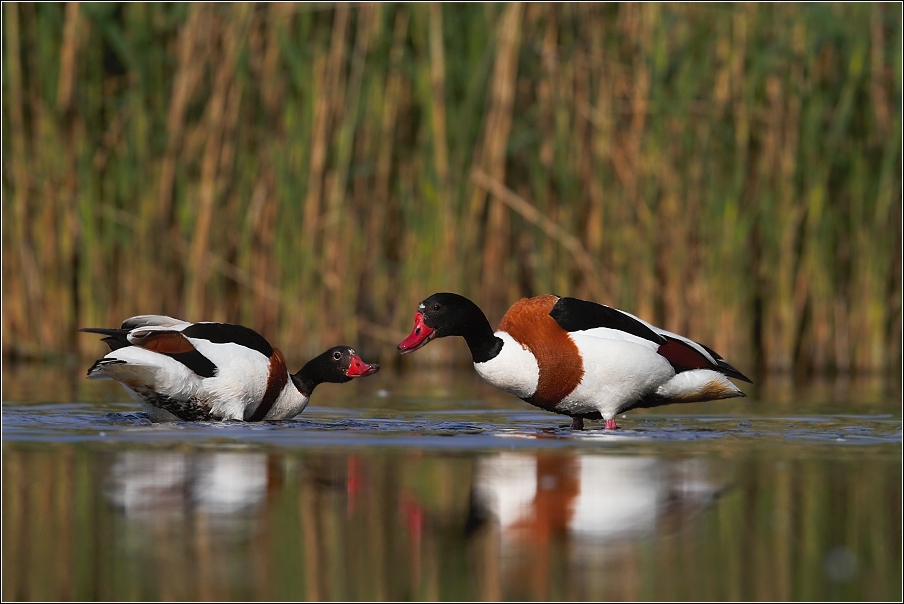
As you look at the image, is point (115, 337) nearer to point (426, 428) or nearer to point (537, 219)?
point (426, 428)

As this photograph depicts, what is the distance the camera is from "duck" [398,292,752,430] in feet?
23.4

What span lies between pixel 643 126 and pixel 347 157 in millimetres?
2088

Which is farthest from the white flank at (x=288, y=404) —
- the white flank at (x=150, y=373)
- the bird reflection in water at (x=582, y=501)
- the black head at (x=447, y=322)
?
the bird reflection in water at (x=582, y=501)

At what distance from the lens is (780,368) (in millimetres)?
10562

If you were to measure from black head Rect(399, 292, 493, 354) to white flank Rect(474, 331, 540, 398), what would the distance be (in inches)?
6.2

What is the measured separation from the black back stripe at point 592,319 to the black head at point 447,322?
0.36 m

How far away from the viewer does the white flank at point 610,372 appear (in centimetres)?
712

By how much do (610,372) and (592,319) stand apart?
0.33 metres

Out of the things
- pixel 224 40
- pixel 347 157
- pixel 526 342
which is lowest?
pixel 526 342

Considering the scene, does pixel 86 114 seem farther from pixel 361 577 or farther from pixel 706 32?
pixel 361 577

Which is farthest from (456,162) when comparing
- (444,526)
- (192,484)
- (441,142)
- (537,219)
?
(444,526)

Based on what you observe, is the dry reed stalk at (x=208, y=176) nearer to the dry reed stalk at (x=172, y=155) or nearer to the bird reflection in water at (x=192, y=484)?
the dry reed stalk at (x=172, y=155)

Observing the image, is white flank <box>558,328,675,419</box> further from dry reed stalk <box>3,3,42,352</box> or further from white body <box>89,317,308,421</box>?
dry reed stalk <box>3,3,42,352</box>

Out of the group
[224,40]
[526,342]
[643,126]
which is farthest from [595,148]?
[526,342]
